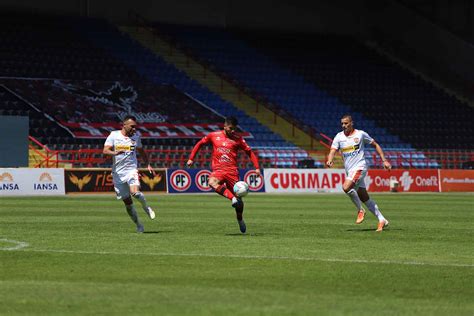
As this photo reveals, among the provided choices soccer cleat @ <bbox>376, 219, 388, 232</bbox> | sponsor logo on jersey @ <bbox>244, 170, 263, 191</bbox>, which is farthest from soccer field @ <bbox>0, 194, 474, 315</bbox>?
sponsor logo on jersey @ <bbox>244, 170, 263, 191</bbox>

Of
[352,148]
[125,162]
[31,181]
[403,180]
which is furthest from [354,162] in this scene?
[403,180]

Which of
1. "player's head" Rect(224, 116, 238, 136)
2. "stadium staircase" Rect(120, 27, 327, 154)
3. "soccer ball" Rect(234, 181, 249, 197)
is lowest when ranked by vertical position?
"soccer ball" Rect(234, 181, 249, 197)

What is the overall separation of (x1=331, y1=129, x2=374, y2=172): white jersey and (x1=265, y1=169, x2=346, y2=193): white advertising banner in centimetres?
2360

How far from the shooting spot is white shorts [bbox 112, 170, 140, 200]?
19438 mm

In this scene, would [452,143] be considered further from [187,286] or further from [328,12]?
[187,286]

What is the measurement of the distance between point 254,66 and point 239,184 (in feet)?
136

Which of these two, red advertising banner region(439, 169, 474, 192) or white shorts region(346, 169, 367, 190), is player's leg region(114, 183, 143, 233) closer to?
white shorts region(346, 169, 367, 190)

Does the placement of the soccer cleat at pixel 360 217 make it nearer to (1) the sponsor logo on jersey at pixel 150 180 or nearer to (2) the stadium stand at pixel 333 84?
(1) the sponsor logo on jersey at pixel 150 180

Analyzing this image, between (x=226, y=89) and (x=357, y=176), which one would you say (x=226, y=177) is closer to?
(x=357, y=176)

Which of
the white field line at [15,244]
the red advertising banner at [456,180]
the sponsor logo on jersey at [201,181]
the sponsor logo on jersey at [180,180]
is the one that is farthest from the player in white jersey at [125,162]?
the red advertising banner at [456,180]

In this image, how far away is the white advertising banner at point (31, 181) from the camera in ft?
128

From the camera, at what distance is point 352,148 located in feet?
69.6

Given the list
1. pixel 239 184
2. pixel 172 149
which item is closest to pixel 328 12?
pixel 172 149

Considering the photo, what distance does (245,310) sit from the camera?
368 inches
